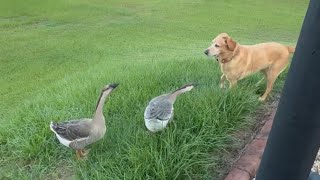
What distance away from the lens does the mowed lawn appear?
2.79 m

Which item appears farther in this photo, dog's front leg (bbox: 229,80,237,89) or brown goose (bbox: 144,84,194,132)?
dog's front leg (bbox: 229,80,237,89)

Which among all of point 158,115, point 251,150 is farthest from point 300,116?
point 251,150

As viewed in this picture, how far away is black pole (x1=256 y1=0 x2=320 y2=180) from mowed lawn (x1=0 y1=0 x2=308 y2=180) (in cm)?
121

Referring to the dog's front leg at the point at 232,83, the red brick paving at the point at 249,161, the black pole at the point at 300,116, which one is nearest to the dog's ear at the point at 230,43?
the dog's front leg at the point at 232,83

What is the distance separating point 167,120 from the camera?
2791 millimetres

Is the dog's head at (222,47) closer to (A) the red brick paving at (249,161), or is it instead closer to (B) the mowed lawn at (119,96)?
(B) the mowed lawn at (119,96)

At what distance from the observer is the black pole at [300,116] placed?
1277 millimetres

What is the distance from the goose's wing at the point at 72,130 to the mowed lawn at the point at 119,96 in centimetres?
22

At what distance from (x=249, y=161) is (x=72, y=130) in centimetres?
117

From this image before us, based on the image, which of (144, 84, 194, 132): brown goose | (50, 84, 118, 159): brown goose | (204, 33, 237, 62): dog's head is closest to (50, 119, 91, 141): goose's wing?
(50, 84, 118, 159): brown goose

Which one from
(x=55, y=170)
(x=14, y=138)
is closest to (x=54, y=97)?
(x=14, y=138)

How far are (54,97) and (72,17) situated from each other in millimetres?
5780

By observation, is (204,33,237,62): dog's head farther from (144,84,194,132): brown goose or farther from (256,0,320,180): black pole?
(256,0,320,180): black pole

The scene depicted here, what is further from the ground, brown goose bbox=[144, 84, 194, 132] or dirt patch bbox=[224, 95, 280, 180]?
brown goose bbox=[144, 84, 194, 132]
